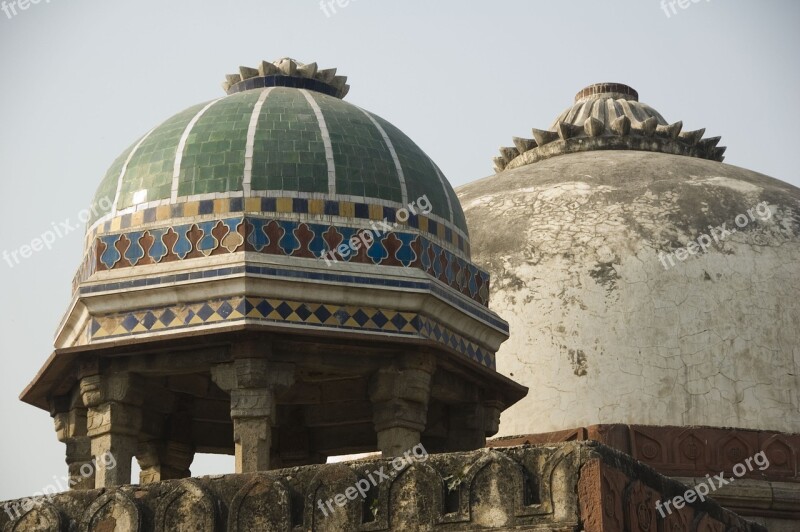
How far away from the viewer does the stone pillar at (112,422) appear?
1568 cm

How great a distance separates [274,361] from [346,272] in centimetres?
102

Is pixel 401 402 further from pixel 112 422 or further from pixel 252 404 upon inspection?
pixel 112 422

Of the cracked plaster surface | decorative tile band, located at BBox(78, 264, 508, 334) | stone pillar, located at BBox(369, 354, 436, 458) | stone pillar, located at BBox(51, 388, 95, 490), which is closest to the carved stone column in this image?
stone pillar, located at BBox(51, 388, 95, 490)

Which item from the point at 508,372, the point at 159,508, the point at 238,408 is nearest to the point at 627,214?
the point at 508,372

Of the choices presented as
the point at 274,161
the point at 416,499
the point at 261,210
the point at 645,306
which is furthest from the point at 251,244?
the point at 645,306

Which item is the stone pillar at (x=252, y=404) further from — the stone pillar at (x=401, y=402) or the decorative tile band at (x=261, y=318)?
the stone pillar at (x=401, y=402)

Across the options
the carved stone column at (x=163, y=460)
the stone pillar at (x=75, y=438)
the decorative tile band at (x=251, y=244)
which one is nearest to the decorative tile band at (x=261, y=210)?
the decorative tile band at (x=251, y=244)

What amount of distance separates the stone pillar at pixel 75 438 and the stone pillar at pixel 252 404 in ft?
5.45

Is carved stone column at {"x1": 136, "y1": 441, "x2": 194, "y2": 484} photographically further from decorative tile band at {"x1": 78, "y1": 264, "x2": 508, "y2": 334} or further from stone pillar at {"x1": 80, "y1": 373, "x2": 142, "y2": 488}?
decorative tile band at {"x1": 78, "y1": 264, "x2": 508, "y2": 334}

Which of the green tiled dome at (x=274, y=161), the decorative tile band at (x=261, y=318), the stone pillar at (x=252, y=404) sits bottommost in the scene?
the stone pillar at (x=252, y=404)

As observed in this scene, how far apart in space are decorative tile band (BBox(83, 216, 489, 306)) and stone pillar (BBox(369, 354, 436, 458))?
92 centimetres

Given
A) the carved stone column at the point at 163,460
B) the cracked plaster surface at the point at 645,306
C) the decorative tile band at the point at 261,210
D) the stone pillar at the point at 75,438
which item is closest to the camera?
the decorative tile band at the point at 261,210

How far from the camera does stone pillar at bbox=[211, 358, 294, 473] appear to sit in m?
15.0

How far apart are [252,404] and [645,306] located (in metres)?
5.76
